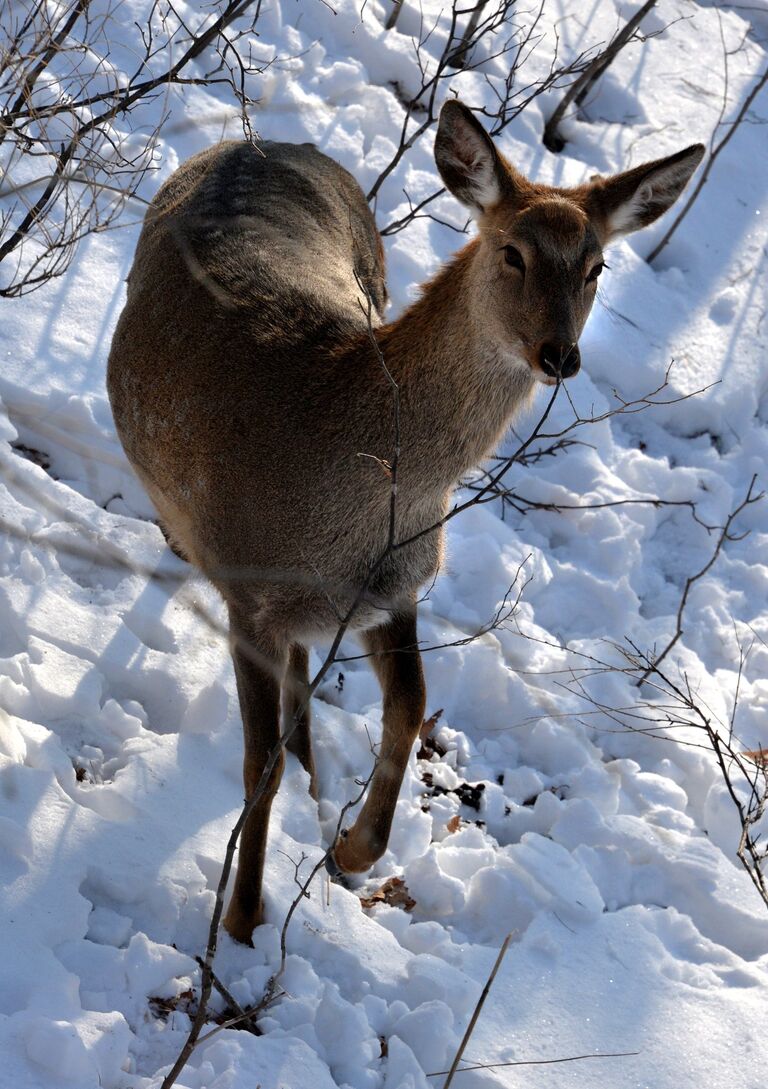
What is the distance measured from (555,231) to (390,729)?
1.62 m

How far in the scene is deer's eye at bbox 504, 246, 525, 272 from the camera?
346 centimetres

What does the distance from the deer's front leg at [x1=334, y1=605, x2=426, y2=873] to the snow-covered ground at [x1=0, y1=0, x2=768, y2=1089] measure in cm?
16

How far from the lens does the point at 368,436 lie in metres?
3.58

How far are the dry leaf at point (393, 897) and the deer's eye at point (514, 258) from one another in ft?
6.29

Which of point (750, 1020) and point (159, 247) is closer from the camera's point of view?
point (750, 1020)

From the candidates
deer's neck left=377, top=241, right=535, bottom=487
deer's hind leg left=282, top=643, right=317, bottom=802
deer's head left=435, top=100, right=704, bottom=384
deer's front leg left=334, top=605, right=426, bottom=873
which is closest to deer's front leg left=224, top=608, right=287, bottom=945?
deer's front leg left=334, top=605, right=426, bottom=873

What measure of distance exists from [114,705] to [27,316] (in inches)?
83.4

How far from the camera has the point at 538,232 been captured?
3.46 meters

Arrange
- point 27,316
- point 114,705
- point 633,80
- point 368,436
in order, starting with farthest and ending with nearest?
1. point 633,80
2. point 27,316
3. point 114,705
4. point 368,436

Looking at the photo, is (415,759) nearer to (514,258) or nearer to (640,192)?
(514,258)

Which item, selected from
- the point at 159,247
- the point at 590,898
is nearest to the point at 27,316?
the point at 159,247

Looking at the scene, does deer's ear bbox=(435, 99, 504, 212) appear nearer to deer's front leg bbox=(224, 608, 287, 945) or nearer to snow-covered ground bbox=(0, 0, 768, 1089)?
snow-covered ground bbox=(0, 0, 768, 1089)

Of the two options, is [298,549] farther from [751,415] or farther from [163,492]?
[751,415]

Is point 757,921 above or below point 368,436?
below
